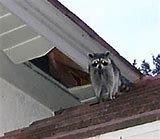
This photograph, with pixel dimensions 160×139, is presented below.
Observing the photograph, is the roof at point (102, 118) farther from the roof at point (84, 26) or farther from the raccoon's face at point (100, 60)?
the raccoon's face at point (100, 60)

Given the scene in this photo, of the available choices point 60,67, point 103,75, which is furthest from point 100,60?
point 60,67

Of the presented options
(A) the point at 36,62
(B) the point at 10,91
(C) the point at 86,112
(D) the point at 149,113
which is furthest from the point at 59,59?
(D) the point at 149,113

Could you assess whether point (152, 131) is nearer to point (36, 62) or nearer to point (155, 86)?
point (155, 86)

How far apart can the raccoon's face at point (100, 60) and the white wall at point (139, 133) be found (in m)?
2.91

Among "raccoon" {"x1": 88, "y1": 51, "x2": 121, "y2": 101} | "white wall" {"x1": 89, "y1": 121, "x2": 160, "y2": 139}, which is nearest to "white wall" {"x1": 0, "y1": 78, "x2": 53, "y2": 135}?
"raccoon" {"x1": 88, "y1": 51, "x2": 121, "y2": 101}

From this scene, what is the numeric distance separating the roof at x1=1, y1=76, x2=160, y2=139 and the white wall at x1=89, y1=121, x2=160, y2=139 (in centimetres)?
3

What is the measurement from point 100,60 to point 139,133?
3359mm

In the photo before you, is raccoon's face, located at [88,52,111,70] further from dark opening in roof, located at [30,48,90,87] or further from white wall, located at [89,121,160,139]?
white wall, located at [89,121,160,139]

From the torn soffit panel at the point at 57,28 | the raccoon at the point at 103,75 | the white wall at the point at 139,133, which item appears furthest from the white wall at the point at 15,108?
the white wall at the point at 139,133

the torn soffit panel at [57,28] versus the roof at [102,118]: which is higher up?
the torn soffit panel at [57,28]

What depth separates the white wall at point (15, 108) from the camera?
6711 millimetres

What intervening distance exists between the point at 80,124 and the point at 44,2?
73.1 inches

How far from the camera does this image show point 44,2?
257 inches

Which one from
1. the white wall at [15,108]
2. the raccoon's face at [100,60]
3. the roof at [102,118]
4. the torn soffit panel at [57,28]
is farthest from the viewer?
the raccoon's face at [100,60]
